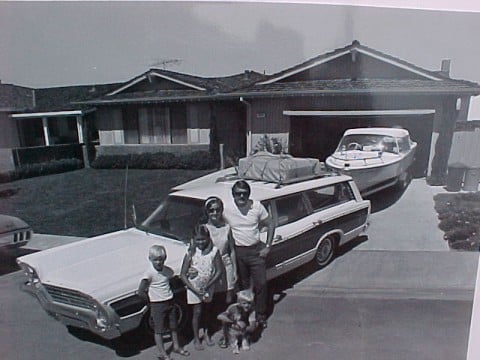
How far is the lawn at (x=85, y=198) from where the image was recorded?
49.7 inches

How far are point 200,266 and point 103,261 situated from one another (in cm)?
35

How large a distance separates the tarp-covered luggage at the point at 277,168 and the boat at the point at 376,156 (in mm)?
76

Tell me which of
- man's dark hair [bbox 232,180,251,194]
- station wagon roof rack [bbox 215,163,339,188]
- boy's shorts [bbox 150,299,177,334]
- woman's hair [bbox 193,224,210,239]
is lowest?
boy's shorts [bbox 150,299,177,334]

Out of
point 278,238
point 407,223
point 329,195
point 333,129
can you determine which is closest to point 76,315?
point 278,238

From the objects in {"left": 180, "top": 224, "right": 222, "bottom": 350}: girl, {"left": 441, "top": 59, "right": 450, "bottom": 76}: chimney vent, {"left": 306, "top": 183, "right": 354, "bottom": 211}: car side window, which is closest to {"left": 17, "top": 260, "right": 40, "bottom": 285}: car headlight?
{"left": 180, "top": 224, "right": 222, "bottom": 350}: girl

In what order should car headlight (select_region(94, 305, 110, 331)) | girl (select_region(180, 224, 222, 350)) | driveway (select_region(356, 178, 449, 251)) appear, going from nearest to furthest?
1. car headlight (select_region(94, 305, 110, 331))
2. girl (select_region(180, 224, 222, 350))
3. driveway (select_region(356, 178, 449, 251))

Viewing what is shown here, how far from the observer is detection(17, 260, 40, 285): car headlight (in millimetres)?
1209

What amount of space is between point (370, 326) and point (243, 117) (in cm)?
102

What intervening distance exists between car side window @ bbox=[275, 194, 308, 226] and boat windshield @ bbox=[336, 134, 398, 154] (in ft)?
0.89

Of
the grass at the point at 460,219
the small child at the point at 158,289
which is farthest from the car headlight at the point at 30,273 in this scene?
the grass at the point at 460,219

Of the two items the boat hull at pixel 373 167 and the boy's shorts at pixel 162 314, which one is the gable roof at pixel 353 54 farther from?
the boy's shorts at pixel 162 314

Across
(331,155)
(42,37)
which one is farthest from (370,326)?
(42,37)

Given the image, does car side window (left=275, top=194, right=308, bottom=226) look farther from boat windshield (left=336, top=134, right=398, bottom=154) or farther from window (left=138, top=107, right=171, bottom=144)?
window (left=138, top=107, right=171, bottom=144)

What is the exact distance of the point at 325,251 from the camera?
1381 millimetres
